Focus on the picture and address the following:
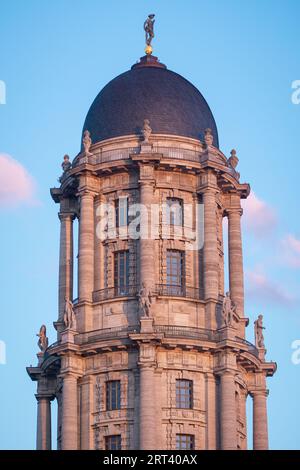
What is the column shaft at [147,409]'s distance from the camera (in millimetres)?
119312

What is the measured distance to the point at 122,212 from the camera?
127250 millimetres

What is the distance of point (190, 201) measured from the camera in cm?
12781

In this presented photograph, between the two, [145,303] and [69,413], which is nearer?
[145,303]

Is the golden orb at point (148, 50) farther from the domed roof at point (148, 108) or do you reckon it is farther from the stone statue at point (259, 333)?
the stone statue at point (259, 333)

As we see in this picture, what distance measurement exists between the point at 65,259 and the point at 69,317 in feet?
22.7

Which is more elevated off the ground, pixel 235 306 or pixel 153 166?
pixel 153 166

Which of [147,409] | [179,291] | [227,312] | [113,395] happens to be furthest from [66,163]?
[147,409]

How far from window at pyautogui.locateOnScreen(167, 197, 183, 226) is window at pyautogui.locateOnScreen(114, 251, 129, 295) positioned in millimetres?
3642

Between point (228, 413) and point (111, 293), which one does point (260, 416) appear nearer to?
point (228, 413)

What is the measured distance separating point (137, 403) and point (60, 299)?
11669mm

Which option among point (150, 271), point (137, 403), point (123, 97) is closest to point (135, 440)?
point (137, 403)

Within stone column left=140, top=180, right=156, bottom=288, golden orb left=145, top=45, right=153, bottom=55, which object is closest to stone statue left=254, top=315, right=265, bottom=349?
stone column left=140, top=180, right=156, bottom=288

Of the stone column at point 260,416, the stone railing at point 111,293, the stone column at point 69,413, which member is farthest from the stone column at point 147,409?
the stone column at point 260,416

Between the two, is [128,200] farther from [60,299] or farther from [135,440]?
[135,440]
